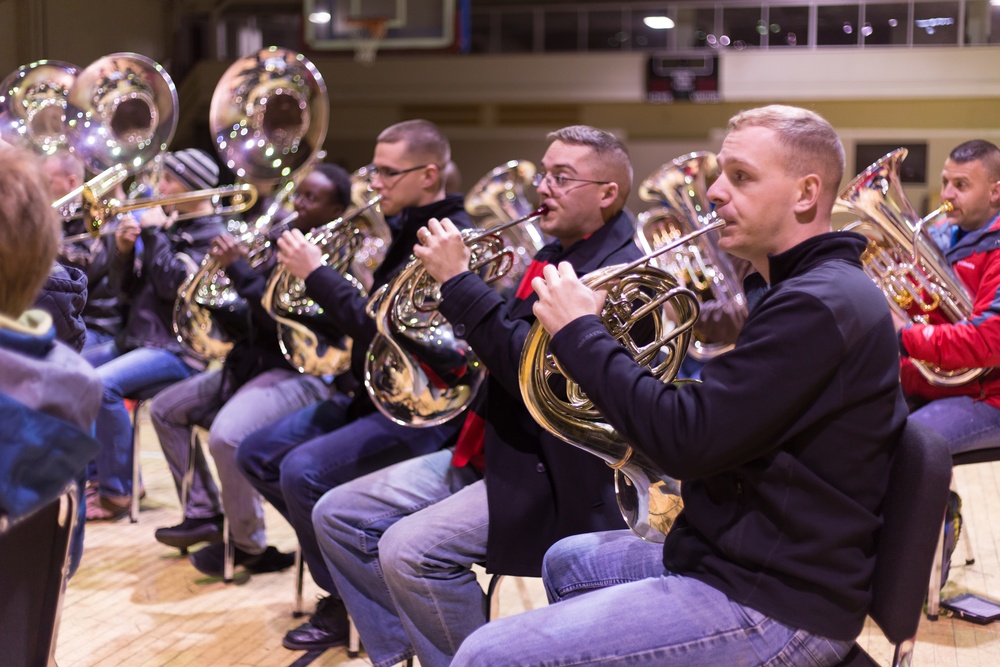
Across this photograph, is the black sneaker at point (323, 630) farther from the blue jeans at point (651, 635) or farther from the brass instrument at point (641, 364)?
the blue jeans at point (651, 635)

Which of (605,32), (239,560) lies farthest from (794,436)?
(605,32)

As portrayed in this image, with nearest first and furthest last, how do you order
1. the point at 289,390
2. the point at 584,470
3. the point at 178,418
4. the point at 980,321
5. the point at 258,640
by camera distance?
the point at 584,470 < the point at 980,321 < the point at 258,640 < the point at 289,390 < the point at 178,418

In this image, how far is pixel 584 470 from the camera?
223 centimetres

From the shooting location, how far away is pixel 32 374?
1321mm

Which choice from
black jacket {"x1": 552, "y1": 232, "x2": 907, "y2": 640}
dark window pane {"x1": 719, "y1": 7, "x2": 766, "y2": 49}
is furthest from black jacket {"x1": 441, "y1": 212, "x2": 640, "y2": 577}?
dark window pane {"x1": 719, "y1": 7, "x2": 766, "y2": 49}

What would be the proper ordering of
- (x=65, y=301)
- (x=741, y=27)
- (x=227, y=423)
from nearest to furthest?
(x=65, y=301)
(x=227, y=423)
(x=741, y=27)

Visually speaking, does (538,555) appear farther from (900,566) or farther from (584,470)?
(900,566)

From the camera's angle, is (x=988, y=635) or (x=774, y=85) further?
(x=774, y=85)

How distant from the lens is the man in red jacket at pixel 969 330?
2707 mm

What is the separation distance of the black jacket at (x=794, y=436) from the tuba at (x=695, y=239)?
1931 mm

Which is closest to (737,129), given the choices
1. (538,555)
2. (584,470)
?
(584,470)

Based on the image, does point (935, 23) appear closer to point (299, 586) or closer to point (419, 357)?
point (419, 357)

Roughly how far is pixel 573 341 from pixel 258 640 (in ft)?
5.85

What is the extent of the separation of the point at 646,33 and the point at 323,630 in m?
9.36
